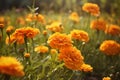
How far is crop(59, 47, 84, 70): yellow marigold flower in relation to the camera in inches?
84.4

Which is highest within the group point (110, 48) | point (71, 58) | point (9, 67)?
point (9, 67)

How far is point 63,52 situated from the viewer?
222cm

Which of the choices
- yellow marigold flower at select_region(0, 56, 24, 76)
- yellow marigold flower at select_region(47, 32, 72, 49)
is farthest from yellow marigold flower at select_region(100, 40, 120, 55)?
yellow marigold flower at select_region(0, 56, 24, 76)

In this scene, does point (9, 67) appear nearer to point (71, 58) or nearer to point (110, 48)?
point (71, 58)

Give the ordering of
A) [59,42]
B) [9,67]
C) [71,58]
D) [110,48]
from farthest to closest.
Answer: [110,48], [59,42], [71,58], [9,67]

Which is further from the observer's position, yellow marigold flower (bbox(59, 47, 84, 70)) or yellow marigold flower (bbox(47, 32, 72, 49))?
yellow marigold flower (bbox(47, 32, 72, 49))

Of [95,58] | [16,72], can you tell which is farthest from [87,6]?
[16,72]

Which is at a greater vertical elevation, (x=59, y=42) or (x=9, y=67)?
(x=9, y=67)

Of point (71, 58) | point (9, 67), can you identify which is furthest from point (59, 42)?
point (9, 67)

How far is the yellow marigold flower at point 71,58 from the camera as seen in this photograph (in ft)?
7.04

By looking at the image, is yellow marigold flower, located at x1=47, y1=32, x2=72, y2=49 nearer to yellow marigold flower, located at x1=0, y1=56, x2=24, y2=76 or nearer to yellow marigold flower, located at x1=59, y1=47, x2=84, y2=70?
yellow marigold flower, located at x1=59, y1=47, x2=84, y2=70

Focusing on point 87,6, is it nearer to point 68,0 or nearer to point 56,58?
point 56,58

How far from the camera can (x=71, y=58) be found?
86.3 inches

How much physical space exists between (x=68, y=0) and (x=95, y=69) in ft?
14.7
